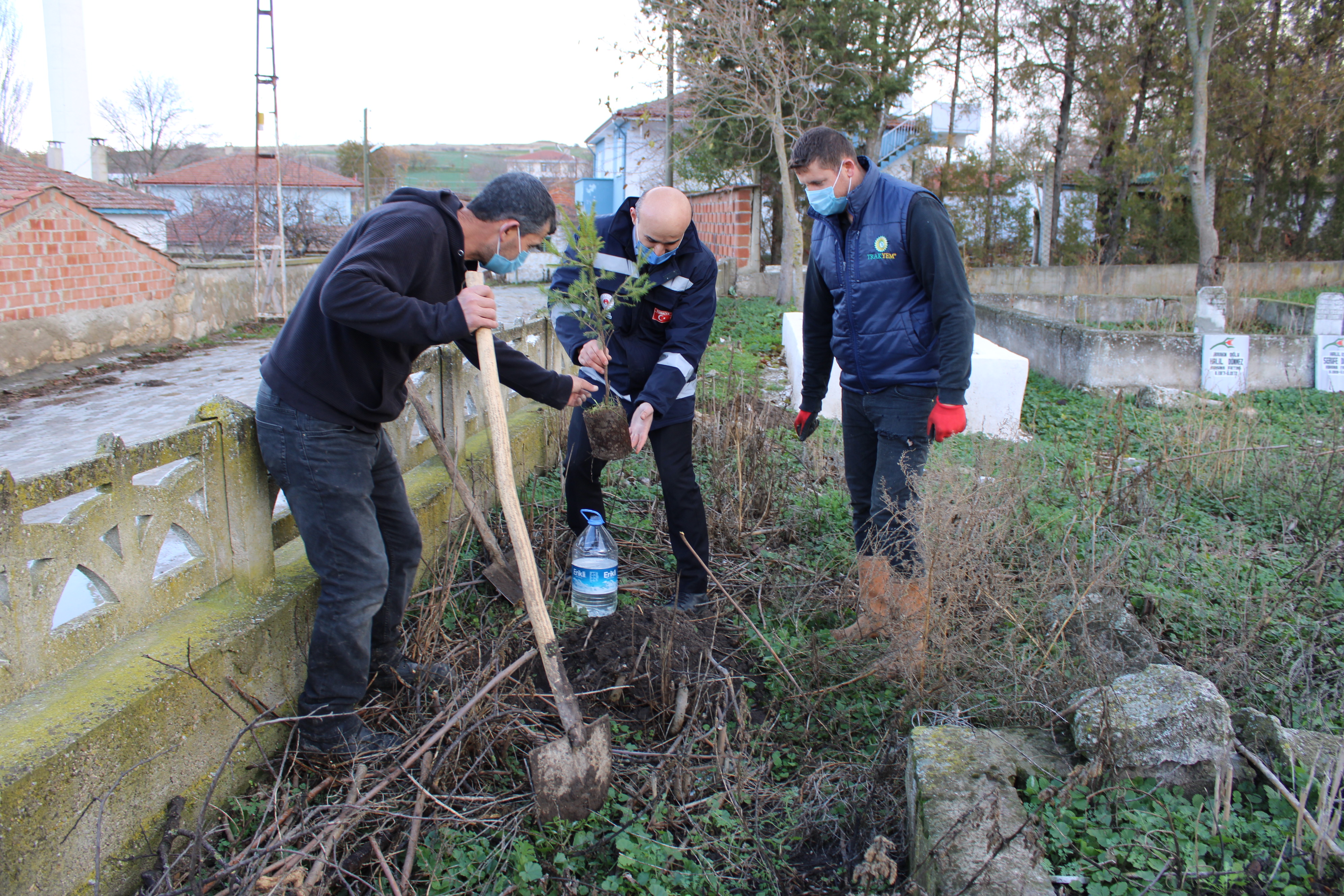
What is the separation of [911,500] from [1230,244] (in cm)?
2639

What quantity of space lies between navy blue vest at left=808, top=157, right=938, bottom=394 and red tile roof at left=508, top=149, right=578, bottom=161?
234 ft

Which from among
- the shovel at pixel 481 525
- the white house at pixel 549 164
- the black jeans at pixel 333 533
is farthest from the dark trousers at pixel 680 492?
the white house at pixel 549 164

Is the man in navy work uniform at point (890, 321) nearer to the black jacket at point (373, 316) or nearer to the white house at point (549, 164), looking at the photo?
the black jacket at point (373, 316)

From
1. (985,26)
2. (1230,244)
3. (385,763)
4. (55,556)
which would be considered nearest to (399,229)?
(55,556)

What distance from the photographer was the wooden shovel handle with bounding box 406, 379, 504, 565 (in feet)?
10.2

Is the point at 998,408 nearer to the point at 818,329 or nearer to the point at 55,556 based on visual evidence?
the point at 818,329

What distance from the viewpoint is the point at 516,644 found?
316 cm

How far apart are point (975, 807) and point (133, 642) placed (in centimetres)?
222

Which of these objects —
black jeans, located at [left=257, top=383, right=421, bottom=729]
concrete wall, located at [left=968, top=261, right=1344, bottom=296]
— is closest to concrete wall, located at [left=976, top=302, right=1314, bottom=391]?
black jeans, located at [left=257, top=383, right=421, bottom=729]

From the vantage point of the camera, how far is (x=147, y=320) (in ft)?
41.1

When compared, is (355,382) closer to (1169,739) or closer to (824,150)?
(824,150)

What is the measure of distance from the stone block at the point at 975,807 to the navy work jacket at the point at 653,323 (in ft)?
5.58

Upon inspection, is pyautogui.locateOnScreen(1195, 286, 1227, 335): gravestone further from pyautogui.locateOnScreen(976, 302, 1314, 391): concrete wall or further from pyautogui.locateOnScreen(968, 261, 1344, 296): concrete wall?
pyautogui.locateOnScreen(968, 261, 1344, 296): concrete wall

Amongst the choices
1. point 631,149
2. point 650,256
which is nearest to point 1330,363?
point 650,256
